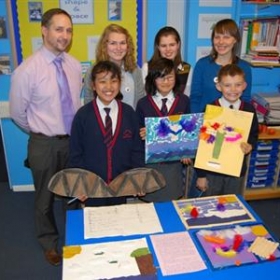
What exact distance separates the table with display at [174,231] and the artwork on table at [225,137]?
372 mm

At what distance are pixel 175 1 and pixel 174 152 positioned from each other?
161 centimetres

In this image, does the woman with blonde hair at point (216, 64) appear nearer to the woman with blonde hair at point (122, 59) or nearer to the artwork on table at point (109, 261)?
the woman with blonde hair at point (122, 59)

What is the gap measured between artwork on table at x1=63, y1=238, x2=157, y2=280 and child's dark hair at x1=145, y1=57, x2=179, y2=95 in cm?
104

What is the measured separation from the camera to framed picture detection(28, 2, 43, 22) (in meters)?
2.91

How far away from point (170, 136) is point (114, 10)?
151cm

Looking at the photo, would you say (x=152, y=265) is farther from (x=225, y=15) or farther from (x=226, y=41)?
(x=225, y=15)

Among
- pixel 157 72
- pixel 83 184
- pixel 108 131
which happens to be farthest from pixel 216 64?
pixel 83 184

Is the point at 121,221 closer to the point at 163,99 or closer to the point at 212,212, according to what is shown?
the point at 212,212

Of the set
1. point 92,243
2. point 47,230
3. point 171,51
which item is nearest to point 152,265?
point 92,243

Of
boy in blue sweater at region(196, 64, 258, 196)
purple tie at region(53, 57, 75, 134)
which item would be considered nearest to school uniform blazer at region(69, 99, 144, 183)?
purple tie at region(53, 57, 75, 134)

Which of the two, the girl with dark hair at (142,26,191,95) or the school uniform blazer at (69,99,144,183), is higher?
the girl with dark hair at (142,26,191,95)

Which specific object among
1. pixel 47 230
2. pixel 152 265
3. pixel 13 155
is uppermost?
pixel 152 265

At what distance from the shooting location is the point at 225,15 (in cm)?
313

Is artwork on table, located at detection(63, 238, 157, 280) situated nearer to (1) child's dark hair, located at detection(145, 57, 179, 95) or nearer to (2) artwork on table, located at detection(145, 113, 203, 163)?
(2) artwork on table, located at detection(145, 113, 203, 163)
